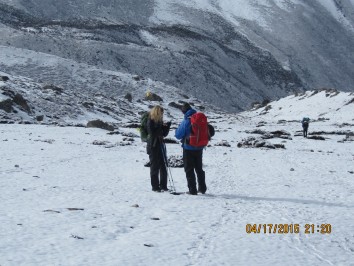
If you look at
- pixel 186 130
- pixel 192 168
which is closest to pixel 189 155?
pixel 192 168

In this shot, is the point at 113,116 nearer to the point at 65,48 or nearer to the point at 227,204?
the point at 227,204

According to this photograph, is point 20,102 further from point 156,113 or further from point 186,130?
point 186,130

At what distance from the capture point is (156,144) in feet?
35.2

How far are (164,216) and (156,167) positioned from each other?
9.66 feet

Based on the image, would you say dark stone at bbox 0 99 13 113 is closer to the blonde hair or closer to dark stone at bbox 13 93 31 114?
dark stone at bbox 13 93 31 114

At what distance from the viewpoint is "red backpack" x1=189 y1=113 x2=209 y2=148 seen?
10148 mm

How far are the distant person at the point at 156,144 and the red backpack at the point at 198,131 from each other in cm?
74

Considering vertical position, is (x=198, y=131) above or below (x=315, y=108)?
below

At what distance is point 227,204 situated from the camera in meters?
9.05

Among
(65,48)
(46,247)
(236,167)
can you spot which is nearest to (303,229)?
(46,247)

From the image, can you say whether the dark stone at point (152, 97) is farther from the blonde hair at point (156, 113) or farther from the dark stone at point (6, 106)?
the blonde hair at point (156, 113)

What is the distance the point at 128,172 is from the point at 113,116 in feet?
120

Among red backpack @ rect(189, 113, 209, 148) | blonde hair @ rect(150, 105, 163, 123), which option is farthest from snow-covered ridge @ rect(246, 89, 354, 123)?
blonde hair @ rect(150, 105, 163, 123)
